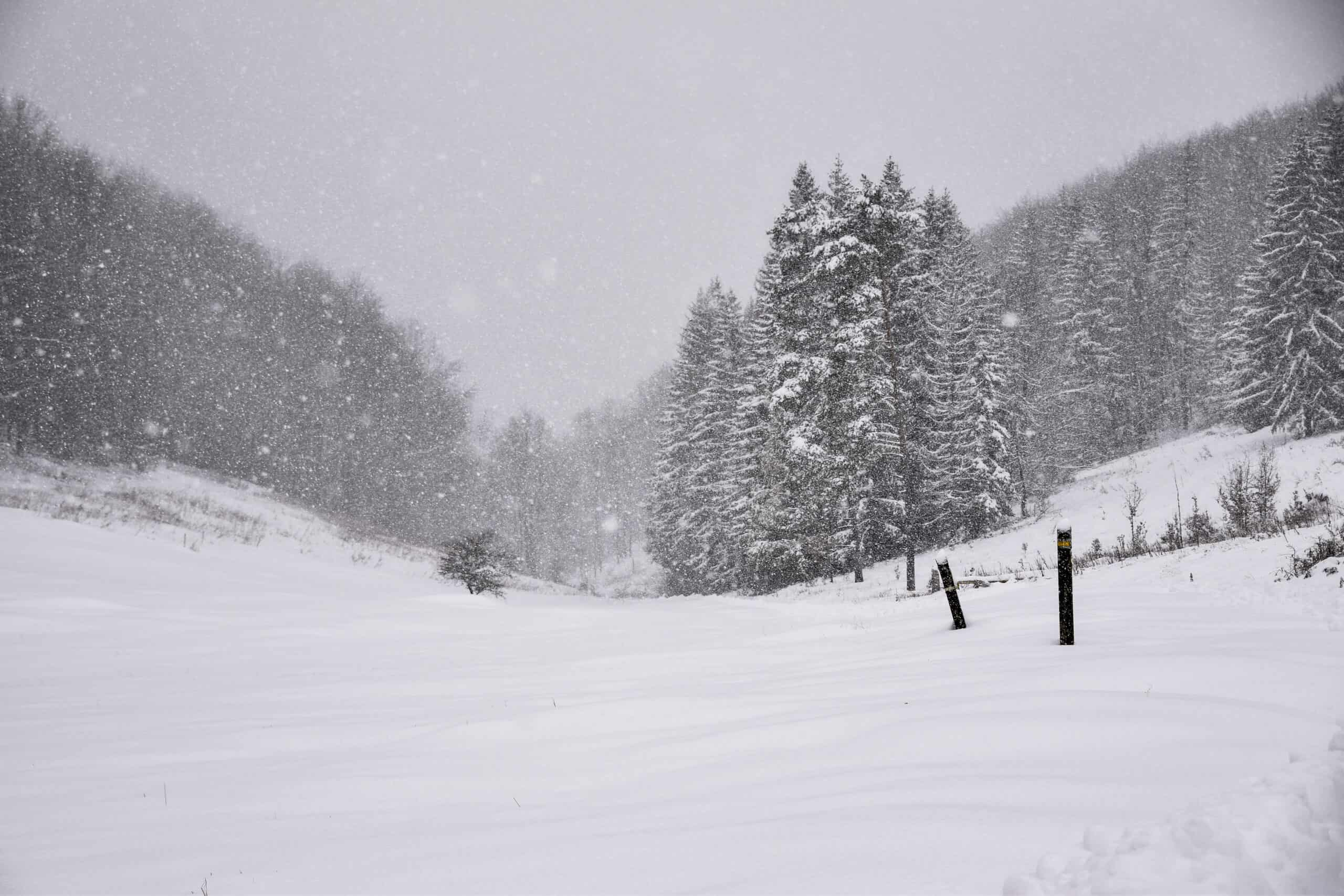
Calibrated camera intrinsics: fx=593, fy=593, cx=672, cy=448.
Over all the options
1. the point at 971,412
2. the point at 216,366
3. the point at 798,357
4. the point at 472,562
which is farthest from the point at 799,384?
the point at 216,366

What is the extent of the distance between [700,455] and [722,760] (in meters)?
25.7

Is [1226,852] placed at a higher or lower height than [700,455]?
lower

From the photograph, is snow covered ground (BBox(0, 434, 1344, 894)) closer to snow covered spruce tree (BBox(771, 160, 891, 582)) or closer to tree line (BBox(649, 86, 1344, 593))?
snow covered spruce tree (BBox(771, 160, 891, 582))

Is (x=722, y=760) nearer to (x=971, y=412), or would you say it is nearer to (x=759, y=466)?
(x=759, y=466)

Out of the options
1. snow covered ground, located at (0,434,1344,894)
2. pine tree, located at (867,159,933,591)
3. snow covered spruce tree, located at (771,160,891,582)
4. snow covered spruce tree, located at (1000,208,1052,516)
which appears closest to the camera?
snow covered ground, located at (0,434,1344,894)

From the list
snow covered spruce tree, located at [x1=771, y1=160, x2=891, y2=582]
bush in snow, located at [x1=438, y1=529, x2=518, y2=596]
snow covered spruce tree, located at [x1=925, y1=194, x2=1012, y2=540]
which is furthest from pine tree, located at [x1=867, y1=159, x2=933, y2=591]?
bush in snow, located at [x1=438, y1=529, x2=518, y2=596]

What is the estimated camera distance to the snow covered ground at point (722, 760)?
5.48 feet

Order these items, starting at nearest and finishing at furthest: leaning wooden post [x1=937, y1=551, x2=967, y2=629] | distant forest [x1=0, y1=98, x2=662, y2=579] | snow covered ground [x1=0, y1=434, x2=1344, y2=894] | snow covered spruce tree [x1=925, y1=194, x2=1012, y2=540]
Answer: snow covered ground [x1=0, y1=434, x2=1344, y2=894], leaning wooden post [x1=937, y1=551, x2=967, y2=629], snow covered spruce tree [x1=925, y1=194, x2=1012, y2=540], distant forest [x1=0, y1=98, x2=662, y2=579]

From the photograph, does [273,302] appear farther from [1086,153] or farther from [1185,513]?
[1086,153]

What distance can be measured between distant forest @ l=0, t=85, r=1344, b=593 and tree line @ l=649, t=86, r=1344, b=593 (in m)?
0.12

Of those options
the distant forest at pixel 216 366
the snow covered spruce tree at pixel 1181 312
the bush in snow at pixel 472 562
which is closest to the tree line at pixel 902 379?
the snow covered spruce tree at pixel 1181 312

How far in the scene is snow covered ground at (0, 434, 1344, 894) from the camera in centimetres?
167

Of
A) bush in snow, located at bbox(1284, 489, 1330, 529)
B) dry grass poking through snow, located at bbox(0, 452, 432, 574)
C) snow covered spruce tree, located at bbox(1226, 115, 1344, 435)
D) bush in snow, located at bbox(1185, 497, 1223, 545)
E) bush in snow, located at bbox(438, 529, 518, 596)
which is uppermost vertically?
snow covered spruce tree, located at bbox(1226, 115, 1344, 435)

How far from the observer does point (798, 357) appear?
64.0 ft
